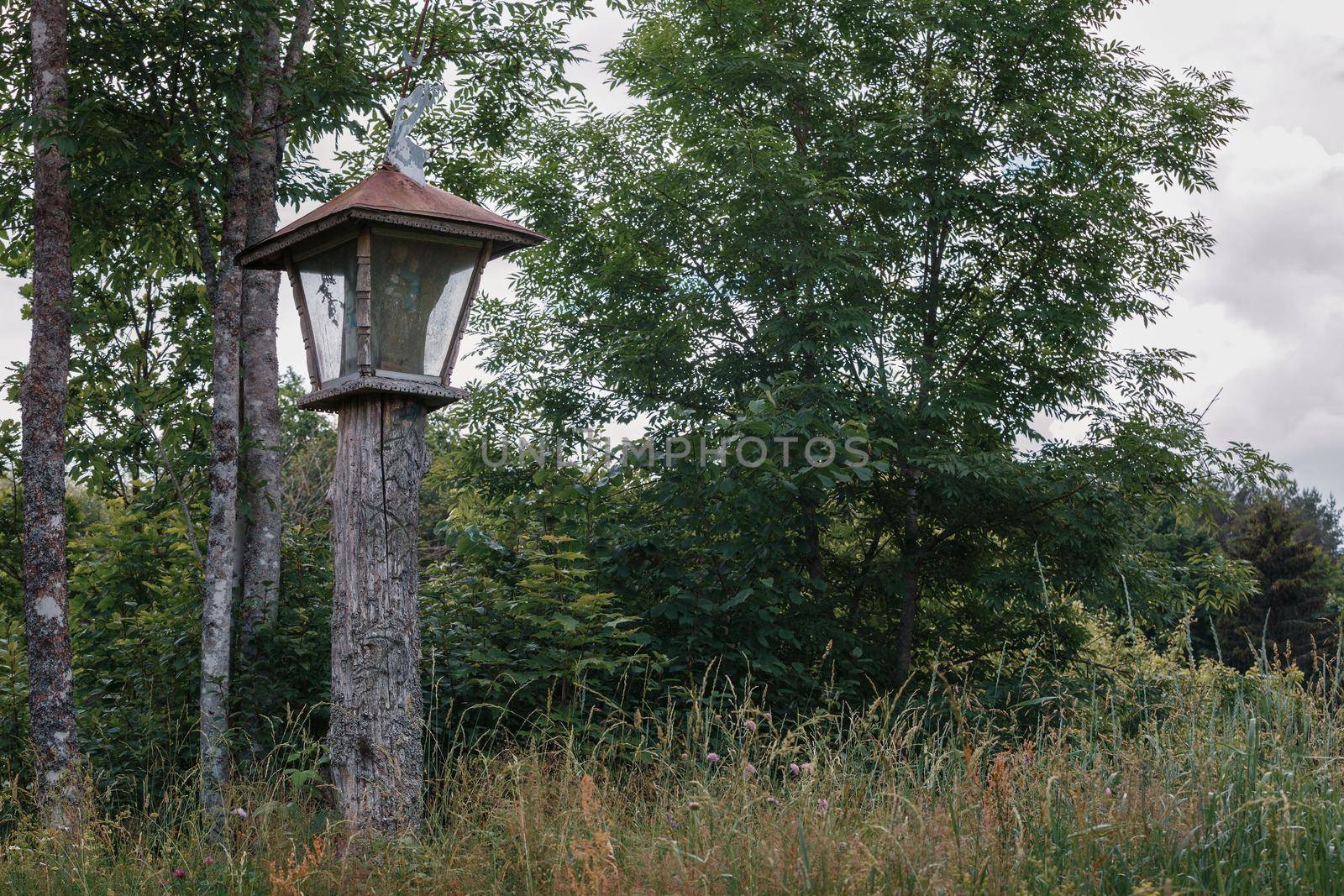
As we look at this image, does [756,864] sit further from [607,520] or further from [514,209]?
[514,209]

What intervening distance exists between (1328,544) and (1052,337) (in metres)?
59.6

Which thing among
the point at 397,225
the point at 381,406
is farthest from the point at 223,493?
the point at 397,225

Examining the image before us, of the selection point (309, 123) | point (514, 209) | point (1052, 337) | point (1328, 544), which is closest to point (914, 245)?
point (1052, 337)

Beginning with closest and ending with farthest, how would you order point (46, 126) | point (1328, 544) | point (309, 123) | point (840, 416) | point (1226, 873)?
point (1226, 873) < point (46, 126) < point (309, 123) < point (840, 416) < point (1328, 544)

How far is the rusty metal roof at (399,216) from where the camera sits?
4395 mm

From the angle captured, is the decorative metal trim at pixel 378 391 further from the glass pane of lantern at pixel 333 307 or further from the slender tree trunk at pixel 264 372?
the slender tree trunk at pixel 264 372

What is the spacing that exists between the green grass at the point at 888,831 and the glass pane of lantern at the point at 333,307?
1783 mm

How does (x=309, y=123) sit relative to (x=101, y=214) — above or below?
above

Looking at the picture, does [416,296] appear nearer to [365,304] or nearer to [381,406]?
[365,304]

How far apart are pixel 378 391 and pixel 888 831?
2.60 metres

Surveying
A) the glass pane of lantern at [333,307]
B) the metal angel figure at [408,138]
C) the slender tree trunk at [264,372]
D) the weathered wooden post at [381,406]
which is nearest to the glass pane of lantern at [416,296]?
the weathered wooden post at [381,406]

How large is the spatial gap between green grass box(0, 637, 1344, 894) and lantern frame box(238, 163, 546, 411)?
5.32 ft

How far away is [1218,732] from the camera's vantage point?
4430 mm

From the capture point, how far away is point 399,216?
4391 mm
